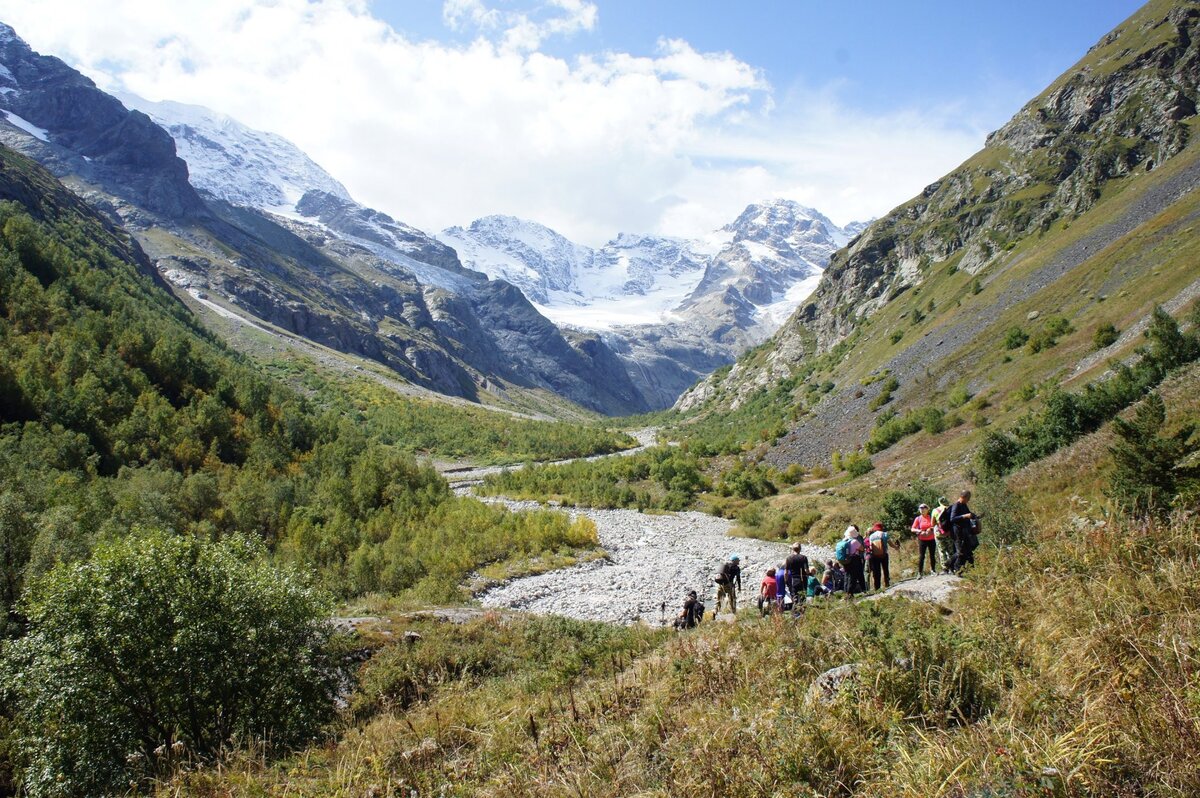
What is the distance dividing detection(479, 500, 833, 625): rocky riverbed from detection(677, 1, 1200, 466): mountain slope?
13670 mm

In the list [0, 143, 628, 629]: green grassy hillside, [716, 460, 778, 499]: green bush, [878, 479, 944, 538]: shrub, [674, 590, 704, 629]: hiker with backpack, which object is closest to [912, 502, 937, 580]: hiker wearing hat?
[674, 590, 704, 629]: hiker with backpack

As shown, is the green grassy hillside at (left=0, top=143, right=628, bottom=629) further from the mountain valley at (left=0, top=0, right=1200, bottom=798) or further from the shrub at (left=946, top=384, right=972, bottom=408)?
the shrub at (left=946, top=384, right=972, bottom=408)

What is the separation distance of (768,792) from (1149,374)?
23.5 metres

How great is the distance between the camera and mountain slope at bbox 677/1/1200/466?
32938 millimetres

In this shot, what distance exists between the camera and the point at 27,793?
27.4ft

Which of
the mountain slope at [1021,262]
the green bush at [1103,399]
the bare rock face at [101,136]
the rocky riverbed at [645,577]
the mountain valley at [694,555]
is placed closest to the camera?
the mountain valley at [694,555]

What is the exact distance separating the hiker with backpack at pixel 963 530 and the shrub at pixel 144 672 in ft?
42.1

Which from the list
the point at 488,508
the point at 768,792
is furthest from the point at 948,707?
the point at 488,508

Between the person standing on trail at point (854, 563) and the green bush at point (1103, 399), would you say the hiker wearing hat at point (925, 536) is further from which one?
the green bush at point (1103, 399)

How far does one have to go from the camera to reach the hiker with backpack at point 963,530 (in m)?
12.4

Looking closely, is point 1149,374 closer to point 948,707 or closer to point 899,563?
point 899,563

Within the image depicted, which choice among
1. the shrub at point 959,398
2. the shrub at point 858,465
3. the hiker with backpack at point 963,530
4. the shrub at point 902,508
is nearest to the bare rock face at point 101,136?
the shrub at point 858,465

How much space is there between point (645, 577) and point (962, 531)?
13.9 metres

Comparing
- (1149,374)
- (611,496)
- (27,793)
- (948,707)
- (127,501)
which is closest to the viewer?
(948,707)
